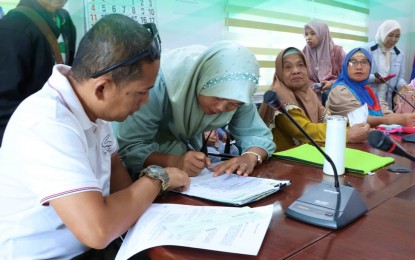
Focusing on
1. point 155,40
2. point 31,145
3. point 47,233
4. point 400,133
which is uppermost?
point 155,40

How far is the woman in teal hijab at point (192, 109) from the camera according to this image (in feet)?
→ 3.78

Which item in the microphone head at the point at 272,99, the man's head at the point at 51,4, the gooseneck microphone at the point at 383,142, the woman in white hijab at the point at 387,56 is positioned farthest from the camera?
the woman in white hijab at the point at 387,56

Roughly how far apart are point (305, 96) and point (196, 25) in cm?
107

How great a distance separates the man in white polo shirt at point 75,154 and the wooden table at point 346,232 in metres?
0.13

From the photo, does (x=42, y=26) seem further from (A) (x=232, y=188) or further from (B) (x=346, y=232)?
(B) (x=346, y=232)

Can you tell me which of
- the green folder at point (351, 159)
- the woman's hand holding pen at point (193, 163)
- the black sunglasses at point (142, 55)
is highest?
the black sunglasses at point (142, 55)

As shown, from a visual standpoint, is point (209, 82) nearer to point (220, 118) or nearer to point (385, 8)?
point (220, 118)

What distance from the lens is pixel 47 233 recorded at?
31.7 inches

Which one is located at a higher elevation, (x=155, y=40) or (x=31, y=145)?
(x=155, y=40)

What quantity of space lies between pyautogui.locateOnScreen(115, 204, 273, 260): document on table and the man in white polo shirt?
0.13ft

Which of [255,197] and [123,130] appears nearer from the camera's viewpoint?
[255,197]

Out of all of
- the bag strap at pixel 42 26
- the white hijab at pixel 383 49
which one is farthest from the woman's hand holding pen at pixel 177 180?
the white hijab at pixel 383 49

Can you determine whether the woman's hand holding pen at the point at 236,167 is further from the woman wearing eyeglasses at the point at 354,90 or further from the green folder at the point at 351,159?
the woman wearing eyeglasses at the point at 354,90

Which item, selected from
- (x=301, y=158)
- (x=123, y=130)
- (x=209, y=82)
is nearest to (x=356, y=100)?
(x=301, y=158)
